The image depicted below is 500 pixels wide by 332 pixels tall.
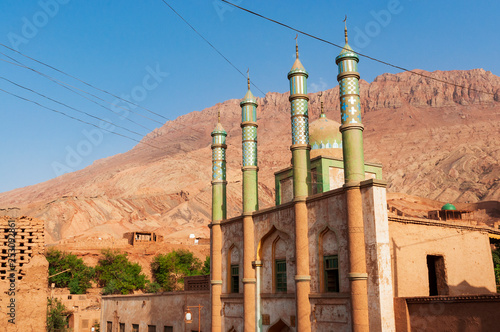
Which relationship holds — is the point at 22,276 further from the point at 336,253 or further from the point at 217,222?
the point at 336,253

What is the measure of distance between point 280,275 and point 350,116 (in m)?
7.04

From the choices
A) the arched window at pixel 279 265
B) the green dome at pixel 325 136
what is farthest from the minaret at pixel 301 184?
the green dome at pixel 325 136

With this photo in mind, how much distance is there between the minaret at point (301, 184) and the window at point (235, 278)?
5070 millimetres

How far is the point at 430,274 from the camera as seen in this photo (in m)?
19.4

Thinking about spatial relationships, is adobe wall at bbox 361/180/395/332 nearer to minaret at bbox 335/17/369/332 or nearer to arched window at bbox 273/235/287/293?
minaret at bbox 335/17/369/332

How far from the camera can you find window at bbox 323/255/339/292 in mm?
16859

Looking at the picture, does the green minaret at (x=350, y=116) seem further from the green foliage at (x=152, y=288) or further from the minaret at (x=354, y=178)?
the green foliage at (x=152, y=288)

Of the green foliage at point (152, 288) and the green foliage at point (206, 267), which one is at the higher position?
the green foliage at point (206, 267)

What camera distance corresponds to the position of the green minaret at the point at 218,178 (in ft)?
79.1

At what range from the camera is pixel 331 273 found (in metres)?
17.2

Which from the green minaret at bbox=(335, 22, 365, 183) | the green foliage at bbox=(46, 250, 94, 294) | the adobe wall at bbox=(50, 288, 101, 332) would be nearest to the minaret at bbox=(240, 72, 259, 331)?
the green minaret at bbox=(335, 22, 365, 183)

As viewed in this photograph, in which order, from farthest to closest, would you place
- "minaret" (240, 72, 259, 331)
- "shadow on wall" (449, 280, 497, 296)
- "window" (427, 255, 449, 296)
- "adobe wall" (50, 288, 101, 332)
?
1. "adobe wall" (50, 288, 101, 332)
2. "minaret" (240, 72, 259, 331)
3. "shadow on wall" (449, 280, 497, 296)
4. "window" (427, 255, 449, 296)

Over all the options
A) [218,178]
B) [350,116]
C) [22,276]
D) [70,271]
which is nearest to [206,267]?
[70,271]

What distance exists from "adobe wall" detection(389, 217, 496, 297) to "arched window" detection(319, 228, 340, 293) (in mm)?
1918
